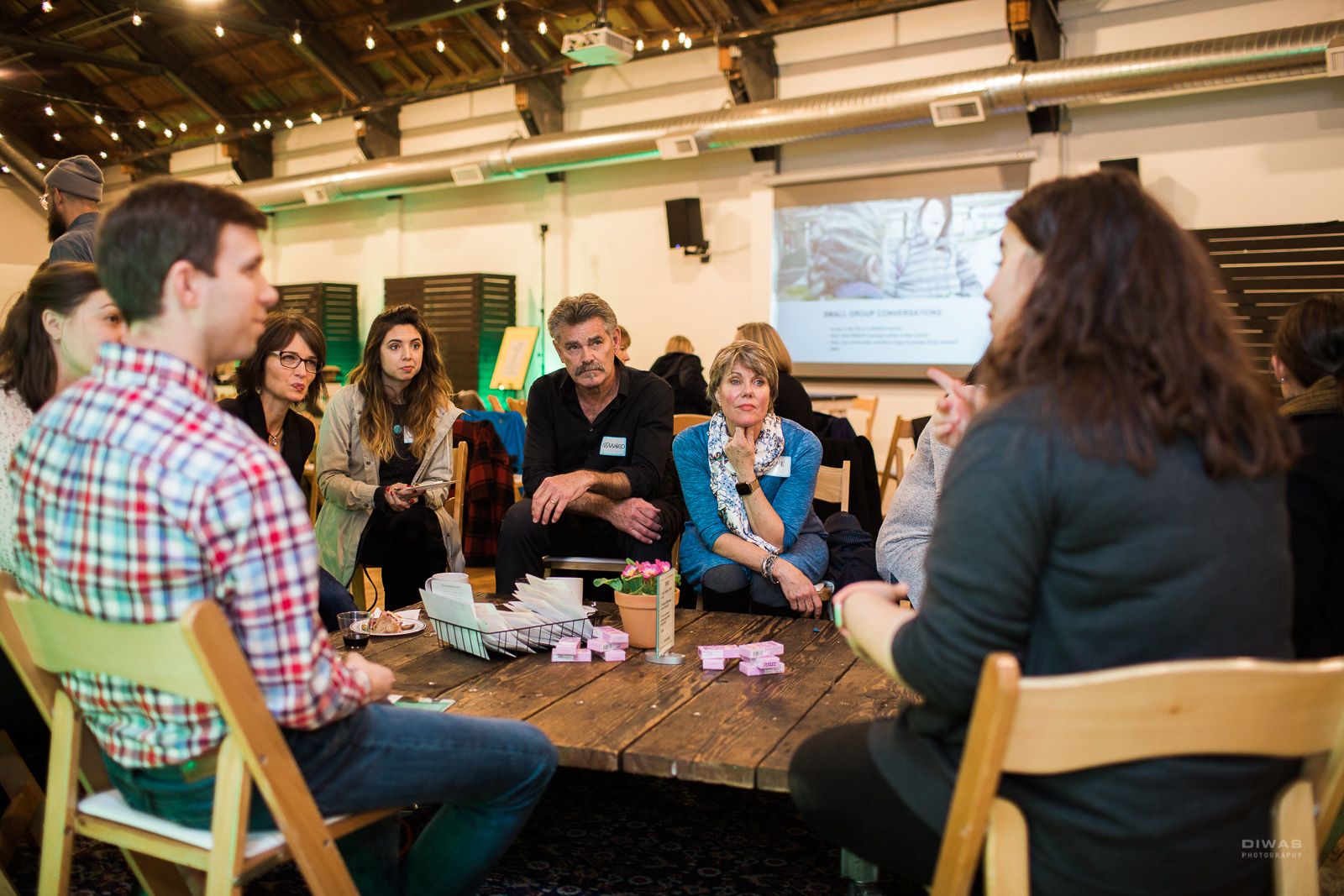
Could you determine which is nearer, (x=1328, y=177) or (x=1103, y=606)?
(x=1103, y=606)

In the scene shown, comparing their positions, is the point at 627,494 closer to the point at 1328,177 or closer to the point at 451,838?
the point at 451,838

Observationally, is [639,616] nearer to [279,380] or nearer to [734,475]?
[734,475]

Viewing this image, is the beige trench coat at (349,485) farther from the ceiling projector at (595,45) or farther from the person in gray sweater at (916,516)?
the ceiling projector at (595,45)

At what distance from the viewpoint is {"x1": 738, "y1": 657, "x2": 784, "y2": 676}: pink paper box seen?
2.17 m

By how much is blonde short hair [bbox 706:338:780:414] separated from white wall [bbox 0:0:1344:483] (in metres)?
4.79

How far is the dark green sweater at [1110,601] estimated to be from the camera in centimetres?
115

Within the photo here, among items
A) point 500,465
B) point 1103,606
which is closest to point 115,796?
point 1103,606

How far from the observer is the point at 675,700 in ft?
6.57

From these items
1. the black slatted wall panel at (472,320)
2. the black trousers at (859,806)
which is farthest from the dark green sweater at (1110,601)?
the black slatted wall panel at (472,320)

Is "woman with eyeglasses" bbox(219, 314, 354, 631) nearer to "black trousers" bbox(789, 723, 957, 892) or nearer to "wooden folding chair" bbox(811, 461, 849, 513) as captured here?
"wooden folding chair" bbox(811, 461, 849, 513)

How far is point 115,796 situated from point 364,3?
930cm

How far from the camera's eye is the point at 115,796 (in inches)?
61.1

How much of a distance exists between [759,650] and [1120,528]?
1158mm

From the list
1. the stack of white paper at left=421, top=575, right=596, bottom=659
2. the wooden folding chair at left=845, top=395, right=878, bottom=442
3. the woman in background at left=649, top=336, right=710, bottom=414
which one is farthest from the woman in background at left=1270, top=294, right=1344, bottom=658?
the wooden folding chair at left=845, top=395, right=878, bottom=442
